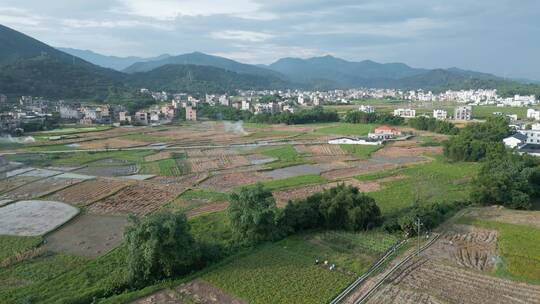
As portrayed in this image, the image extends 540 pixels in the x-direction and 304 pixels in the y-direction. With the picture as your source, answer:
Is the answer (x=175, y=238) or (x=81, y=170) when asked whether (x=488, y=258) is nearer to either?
(x=175, y=238)

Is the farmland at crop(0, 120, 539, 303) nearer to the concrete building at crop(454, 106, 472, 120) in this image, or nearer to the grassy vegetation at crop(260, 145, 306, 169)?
the grassy vegetation at crop(260, 145, 306, 169)

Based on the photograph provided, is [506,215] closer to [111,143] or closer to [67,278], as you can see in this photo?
[67,278]

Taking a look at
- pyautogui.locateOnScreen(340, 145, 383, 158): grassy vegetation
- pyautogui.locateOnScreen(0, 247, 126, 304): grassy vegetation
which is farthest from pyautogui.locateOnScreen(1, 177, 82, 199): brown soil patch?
pyautogui.locateOnScreen(340, 145, 383, 158): grassy vegetation

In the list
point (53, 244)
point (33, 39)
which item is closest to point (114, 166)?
point (53, 244)

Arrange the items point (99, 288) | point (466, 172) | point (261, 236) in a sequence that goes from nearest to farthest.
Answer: point (99, 288)
point (261, 236)
point (466, 172)

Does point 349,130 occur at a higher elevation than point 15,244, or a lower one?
lower

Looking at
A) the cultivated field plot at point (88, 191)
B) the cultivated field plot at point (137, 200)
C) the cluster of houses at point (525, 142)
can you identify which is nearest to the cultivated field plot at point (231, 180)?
the cultivated field plot at point (137, 200)

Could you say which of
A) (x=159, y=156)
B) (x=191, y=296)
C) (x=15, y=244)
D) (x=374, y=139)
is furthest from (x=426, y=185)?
(x=159, y=156)
